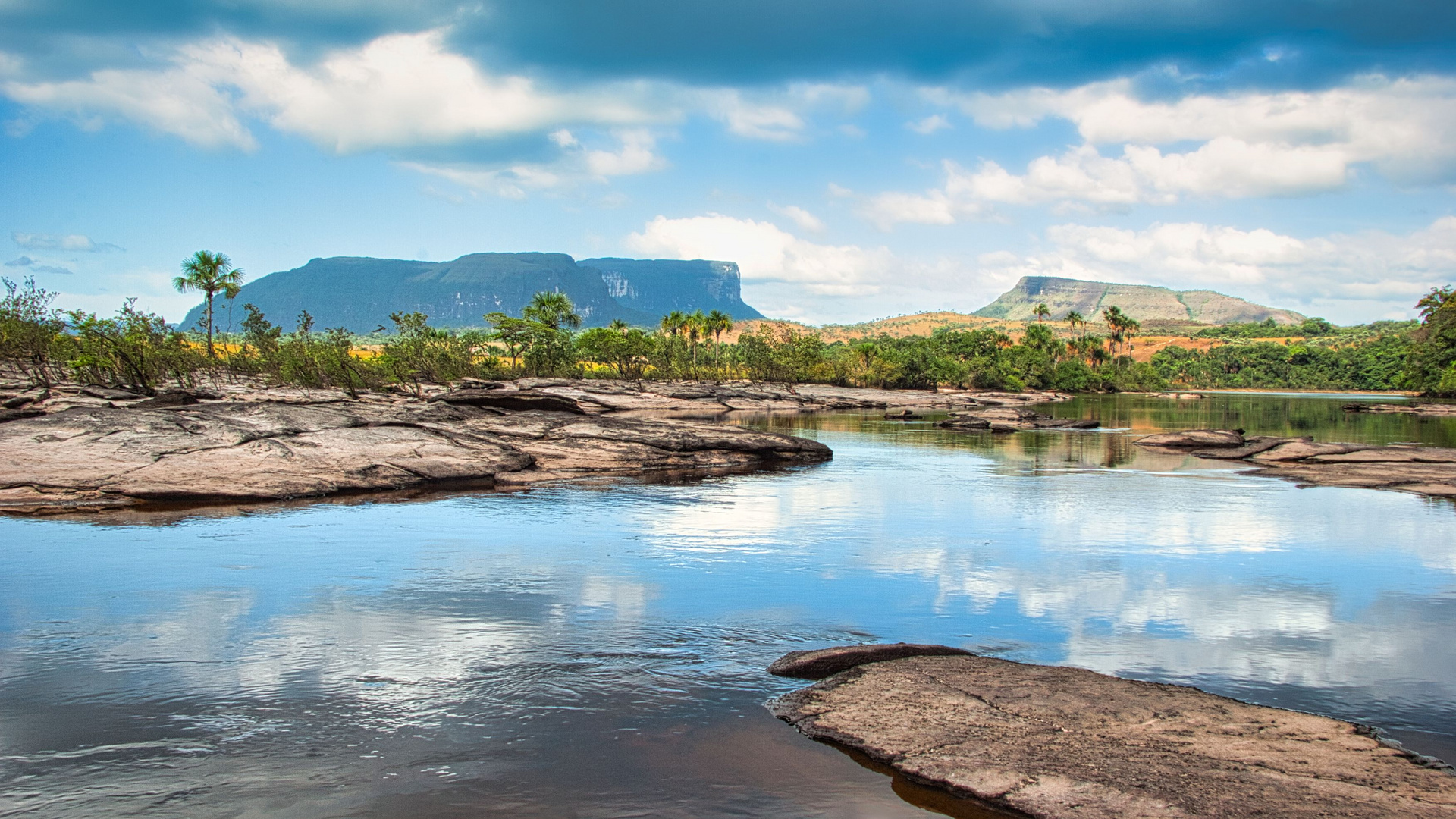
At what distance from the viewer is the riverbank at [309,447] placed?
65.1ft

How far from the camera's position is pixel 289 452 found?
→ 2212 centimetres

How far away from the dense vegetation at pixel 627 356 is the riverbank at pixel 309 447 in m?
11.7

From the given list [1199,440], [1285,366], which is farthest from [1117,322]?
[1199,440]

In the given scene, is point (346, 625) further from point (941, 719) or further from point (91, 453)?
point (91, 453)

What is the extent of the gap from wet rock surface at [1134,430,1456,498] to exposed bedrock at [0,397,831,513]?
20.9m

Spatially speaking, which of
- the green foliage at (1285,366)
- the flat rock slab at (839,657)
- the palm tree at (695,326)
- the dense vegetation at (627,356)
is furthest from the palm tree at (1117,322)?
the flat rock slab at (839,657)

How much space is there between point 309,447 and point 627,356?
8603 cm

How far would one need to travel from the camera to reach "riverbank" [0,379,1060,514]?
1983 cm

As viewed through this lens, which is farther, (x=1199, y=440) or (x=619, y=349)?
(x=619, y=349)

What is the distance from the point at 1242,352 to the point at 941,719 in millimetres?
216685

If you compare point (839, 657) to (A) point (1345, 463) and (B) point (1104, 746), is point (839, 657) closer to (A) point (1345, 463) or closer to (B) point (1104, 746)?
(B) point (1104, 746)

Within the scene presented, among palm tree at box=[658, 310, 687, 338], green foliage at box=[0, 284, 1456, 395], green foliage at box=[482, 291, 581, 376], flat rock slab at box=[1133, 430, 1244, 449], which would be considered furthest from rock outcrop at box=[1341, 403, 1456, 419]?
palm tree at box=[658, 310, 687, 338]

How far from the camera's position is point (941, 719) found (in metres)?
7.33

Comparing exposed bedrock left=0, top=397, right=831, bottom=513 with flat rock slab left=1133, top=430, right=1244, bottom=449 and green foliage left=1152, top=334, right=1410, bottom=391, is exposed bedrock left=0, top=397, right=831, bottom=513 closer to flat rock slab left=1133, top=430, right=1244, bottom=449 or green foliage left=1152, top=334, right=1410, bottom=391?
flat rock slab left=1133, top=430, right=1244, bottom=449
